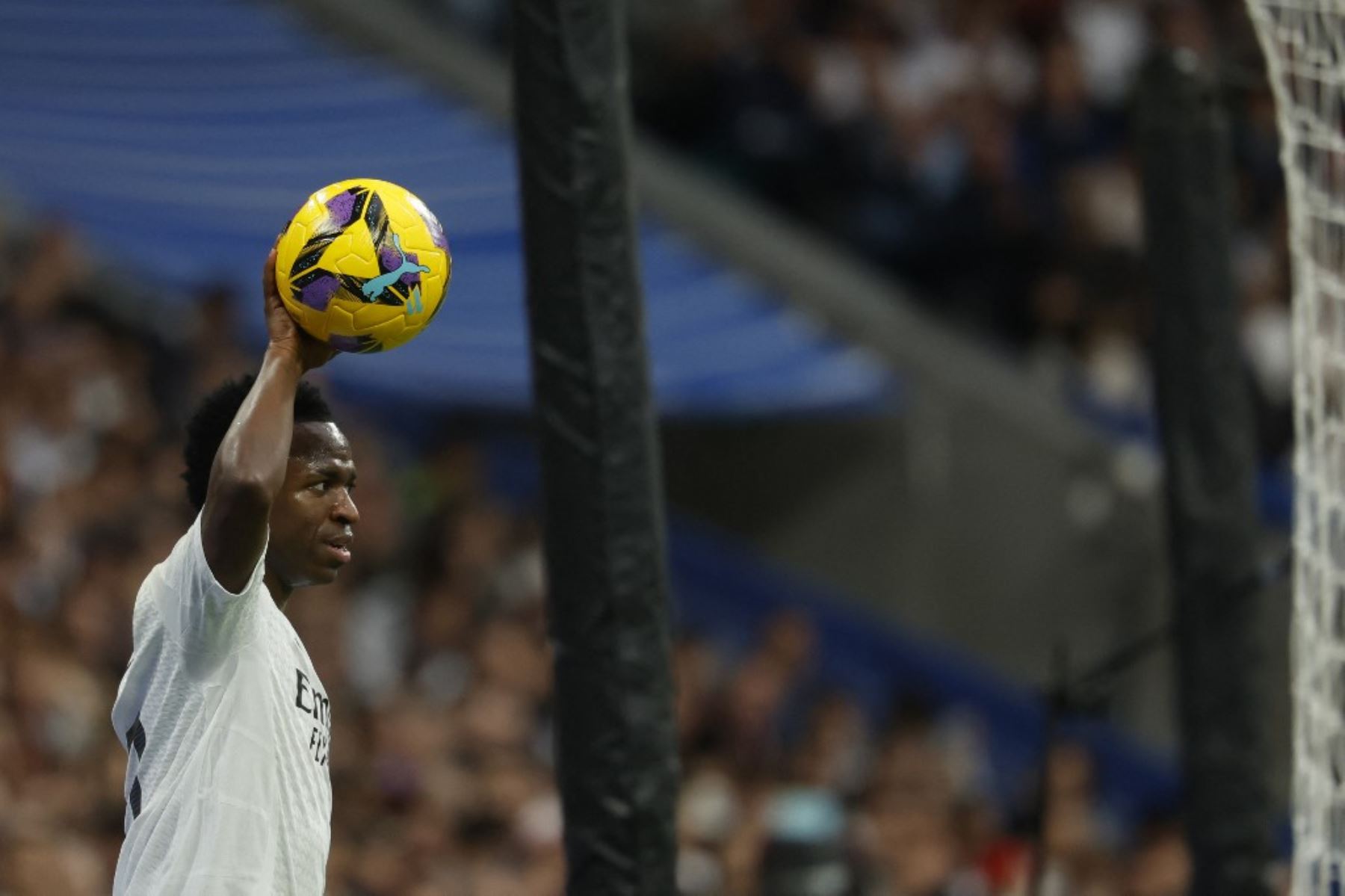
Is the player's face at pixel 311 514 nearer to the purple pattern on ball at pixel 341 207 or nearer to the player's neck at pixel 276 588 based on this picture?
the player's neck at pixel 276 588

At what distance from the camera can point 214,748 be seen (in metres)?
3.81

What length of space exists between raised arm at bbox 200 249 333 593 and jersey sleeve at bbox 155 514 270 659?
0.06ft

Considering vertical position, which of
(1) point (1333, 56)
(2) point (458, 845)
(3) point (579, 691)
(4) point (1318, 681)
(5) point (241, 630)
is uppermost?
(1) point (1333, 56)

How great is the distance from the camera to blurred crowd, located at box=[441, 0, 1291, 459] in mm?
12695

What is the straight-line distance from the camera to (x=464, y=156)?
10.7m

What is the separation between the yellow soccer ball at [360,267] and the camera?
3.90 metres

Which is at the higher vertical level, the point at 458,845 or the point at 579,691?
the point at 579,691

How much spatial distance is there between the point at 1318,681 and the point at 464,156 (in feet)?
17.3

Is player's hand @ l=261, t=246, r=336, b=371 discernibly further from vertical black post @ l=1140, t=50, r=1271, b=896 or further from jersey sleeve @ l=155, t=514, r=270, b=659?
vertical black post @ l=1140, t=50, r=1271, b=896

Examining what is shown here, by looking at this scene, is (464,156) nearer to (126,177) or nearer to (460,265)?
(460,265)

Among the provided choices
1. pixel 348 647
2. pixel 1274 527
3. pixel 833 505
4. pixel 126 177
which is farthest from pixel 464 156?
pixel 1274 527

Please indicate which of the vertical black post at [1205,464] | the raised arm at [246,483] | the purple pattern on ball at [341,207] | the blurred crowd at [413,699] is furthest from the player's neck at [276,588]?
the blurred crowd at [413,699]

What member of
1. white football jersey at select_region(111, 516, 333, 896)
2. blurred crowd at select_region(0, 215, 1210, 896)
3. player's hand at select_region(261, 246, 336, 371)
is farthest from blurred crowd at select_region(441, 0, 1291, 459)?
white football jersey at select_region(111, 516, 333, 896)

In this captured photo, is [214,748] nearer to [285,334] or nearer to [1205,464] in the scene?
[285,334]
